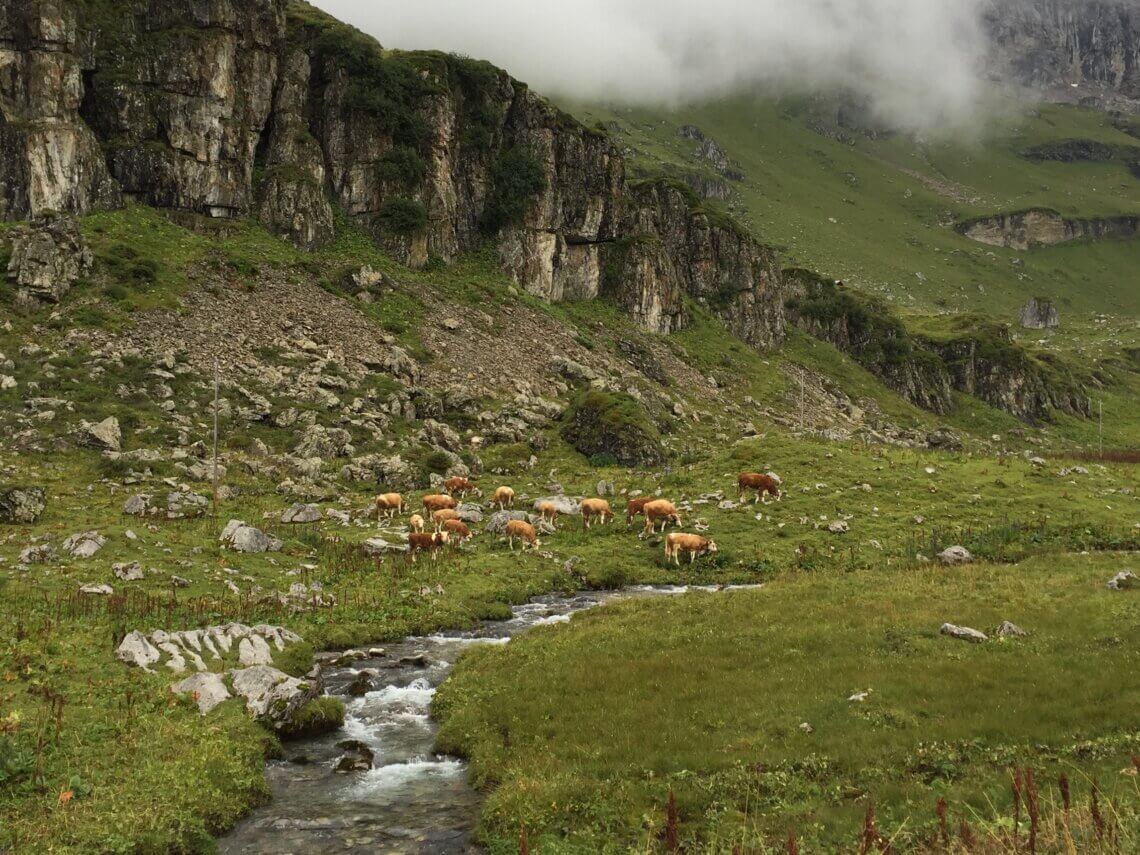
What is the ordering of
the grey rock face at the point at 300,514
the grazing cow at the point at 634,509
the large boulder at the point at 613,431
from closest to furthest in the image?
1. the grey rock face at the point at 300,514
2. the grazing cow at the point at 634,509
3. the large boulder at the point at 613,431

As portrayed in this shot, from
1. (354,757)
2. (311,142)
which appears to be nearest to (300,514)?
(354,757)

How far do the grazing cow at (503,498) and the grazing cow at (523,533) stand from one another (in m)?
8.21

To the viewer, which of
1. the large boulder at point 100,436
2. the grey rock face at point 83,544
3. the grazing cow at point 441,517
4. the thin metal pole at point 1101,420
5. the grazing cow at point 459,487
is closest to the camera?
the grey rock face at point 83,544

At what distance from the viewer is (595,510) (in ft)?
165

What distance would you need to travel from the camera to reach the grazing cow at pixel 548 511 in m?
50.5

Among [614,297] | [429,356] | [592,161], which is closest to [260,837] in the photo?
[429,356]

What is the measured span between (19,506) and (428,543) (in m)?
21.4

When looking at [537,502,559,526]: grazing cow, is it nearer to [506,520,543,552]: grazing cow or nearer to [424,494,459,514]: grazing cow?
[506,520,543,552]: grazing cow

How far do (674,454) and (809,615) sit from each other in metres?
47.9

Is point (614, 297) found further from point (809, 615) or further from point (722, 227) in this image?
point (809, 615)

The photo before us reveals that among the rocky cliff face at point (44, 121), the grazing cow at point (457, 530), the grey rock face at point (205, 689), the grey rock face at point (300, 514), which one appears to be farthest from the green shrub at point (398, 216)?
the grey rock face at point (205, 689)

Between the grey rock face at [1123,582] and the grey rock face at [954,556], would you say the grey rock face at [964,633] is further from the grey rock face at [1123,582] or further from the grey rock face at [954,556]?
the grey rock face at [954,556]

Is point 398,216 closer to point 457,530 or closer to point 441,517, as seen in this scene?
point 441,517

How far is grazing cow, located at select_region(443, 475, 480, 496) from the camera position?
55.6m
